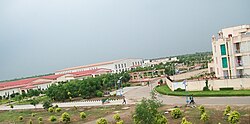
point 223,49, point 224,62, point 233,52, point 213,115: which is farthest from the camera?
point 224,62

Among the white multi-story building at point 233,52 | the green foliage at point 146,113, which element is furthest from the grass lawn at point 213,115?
the white multi-story building at point 233,52

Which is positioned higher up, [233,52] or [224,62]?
[233,52]

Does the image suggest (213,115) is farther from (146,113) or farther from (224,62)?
(224,62)

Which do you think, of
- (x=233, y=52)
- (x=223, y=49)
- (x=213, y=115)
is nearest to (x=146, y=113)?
(x=213, y=115)

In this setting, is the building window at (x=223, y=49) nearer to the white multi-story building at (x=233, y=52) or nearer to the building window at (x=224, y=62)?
the white multi-story building at (x=233, y=52)

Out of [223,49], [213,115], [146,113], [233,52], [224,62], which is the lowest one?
[213,115]

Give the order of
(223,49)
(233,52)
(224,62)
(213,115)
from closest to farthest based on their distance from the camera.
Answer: (213,115), (233,52), (223,49), (224,62)

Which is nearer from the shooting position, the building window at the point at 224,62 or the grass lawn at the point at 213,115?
the grass lawn at the point at 213,115

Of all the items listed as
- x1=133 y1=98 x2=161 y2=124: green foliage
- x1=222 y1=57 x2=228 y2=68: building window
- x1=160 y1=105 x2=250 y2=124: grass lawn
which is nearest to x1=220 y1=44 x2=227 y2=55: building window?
x1=222 y1=57 x2=228 y2=68: building window

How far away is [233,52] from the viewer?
29.2 metres

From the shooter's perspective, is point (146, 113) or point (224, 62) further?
point (224, 62)

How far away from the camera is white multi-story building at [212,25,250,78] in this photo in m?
28.3

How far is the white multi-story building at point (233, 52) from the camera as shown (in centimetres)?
2830

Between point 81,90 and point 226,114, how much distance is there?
25.1 meters
